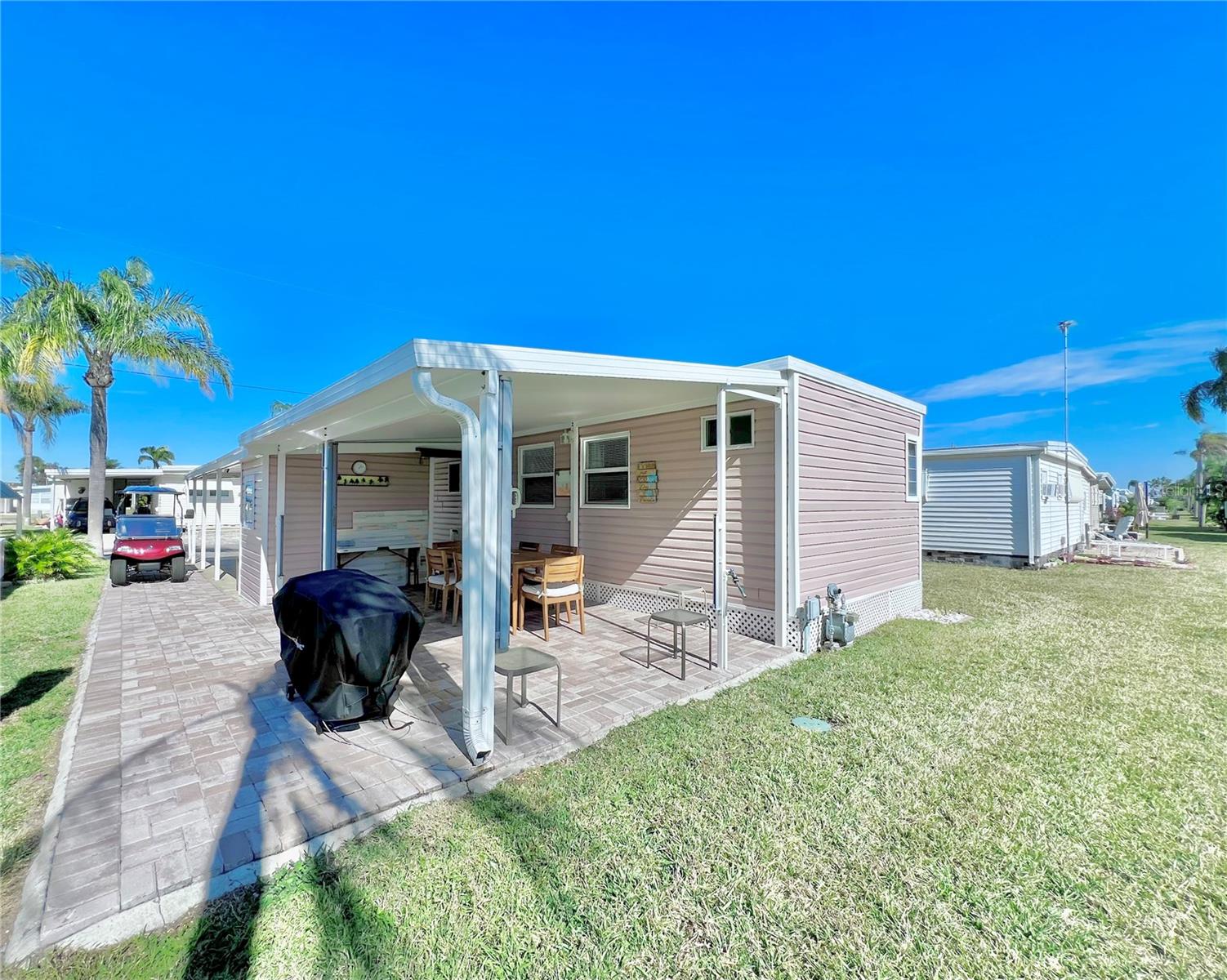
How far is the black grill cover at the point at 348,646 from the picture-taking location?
319cm

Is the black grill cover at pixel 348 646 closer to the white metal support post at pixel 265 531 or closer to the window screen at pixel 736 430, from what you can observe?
the window screen at pixel 736 430

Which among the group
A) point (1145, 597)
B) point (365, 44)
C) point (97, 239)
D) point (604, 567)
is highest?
point (365, 44)

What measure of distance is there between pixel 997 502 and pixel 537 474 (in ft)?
39.8

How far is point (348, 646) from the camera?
317 centimetres

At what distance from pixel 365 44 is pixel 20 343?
952 cm

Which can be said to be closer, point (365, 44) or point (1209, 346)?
point (365, 44)

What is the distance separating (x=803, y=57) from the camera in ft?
29.6

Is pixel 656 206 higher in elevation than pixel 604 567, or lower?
higher

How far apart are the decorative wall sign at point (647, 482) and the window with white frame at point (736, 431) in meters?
0.84

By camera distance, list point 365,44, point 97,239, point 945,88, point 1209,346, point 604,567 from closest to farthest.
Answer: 1. point 604,567
2. point 365,44
3. point 945,88
4. point 97,239
5. point 1209,346

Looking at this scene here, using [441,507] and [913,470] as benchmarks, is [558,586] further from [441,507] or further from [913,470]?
[913,470]

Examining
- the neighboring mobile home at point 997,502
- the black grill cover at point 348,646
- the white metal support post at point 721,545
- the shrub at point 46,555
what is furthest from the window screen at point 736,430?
the shrub at point 46,555

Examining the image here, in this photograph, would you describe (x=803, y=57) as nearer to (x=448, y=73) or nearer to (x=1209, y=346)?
(x=448, y=73)

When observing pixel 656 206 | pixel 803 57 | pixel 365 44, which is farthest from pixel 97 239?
pixel 803 57
